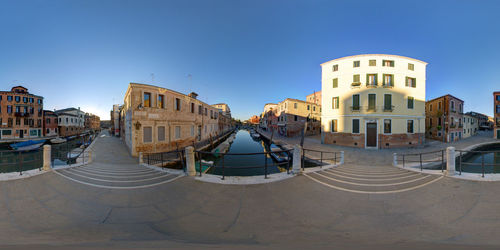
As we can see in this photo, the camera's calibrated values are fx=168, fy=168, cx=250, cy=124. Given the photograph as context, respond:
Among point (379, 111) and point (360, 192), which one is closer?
point (360, 192)

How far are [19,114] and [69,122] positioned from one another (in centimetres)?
1257

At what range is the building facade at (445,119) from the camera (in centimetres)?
2241

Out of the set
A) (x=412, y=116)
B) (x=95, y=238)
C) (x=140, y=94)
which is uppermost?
(x=140, y=94)

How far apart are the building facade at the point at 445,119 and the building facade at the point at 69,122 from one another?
69625mm

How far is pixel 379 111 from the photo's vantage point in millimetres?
16328

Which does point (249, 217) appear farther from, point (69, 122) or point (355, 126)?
point (69, 122)

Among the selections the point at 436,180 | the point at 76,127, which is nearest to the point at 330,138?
the point at 436,180

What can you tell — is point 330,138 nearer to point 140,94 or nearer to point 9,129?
point 140,94

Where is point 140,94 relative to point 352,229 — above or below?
above

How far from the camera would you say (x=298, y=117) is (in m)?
32.9

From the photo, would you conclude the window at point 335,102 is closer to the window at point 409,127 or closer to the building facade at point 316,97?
the window at point 409,127

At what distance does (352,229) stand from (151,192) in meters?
4.94

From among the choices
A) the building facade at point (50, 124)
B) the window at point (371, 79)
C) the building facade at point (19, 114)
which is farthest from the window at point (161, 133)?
the building facade at point (50, 124)

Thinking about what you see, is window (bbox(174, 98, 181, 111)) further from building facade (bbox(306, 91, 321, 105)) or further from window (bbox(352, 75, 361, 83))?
building facade (bbox(306, 91, 321, 105))
